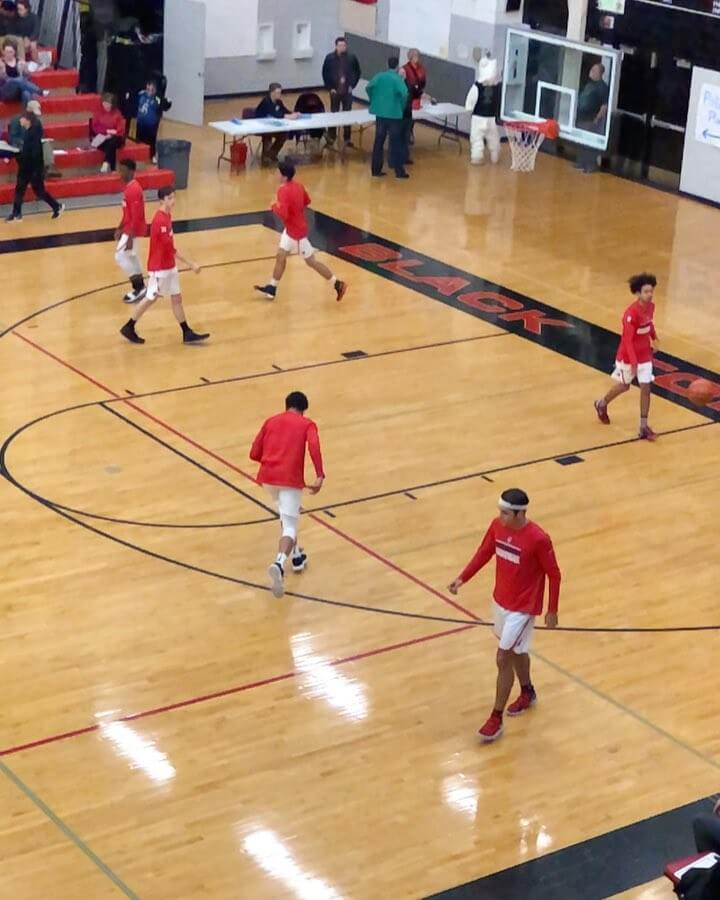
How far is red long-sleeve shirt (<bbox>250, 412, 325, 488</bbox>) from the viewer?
11875 mm

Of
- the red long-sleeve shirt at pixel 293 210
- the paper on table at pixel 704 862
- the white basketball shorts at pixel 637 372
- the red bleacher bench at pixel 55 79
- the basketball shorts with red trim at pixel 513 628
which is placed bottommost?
the paper on table at pixel 704 862

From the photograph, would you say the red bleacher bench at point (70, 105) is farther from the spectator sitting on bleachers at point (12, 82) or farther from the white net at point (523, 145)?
the white net at point (523, 145)

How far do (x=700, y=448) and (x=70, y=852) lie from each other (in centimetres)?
810

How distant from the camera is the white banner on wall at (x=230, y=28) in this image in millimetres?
29422

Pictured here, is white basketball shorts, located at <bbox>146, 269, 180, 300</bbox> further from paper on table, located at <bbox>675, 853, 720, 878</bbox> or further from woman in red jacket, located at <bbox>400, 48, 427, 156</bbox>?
paper on table, located at <bbox>675, 853, 720, 878</bbox>

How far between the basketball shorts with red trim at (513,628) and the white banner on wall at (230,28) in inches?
830

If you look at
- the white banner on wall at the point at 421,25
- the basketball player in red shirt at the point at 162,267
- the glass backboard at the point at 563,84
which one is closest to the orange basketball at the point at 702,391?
the basketball player in red shirt at the point at 162,267

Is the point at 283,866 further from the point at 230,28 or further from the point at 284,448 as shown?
the point at 230,28

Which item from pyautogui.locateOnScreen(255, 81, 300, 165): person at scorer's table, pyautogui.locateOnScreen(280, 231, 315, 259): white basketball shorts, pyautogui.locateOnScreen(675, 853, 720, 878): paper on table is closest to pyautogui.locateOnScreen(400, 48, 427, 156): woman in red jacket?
pyautogui.locateOnScreen(255, 81, 300, 165): person at scorer's table

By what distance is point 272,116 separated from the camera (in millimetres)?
25625

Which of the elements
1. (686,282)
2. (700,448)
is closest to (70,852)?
(700,448)

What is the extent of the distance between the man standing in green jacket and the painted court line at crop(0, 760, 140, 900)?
16.4m

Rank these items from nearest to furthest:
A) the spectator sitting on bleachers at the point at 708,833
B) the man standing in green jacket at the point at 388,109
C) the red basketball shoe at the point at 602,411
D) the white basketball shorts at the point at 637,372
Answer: the spectator sitting on bleachers at the point at 708,833 < the white basketball shorts at the point at 637,372 < the red basketball shoe at the point at 602,411 < the man standing in green jacket at the point at 388,109

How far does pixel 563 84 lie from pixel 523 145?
123 cm
